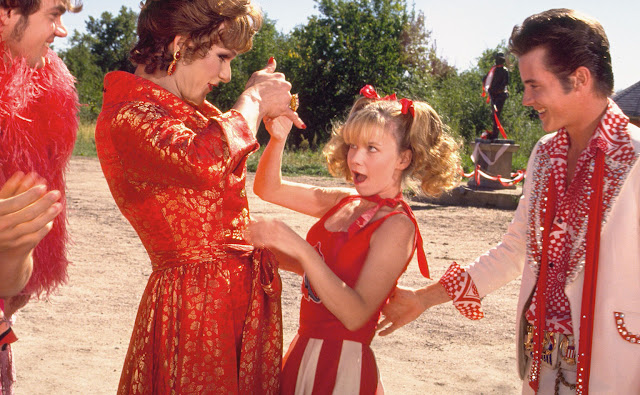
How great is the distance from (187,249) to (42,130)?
79 cm

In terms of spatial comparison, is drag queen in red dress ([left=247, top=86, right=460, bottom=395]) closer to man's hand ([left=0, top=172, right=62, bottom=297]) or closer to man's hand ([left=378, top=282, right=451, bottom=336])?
man's hand ([left=378, top=282, right=451, bottom=336])

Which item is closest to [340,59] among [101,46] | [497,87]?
[497,87]

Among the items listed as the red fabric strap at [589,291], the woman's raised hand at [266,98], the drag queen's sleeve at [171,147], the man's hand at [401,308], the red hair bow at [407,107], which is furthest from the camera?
the man's hand at [401,308]

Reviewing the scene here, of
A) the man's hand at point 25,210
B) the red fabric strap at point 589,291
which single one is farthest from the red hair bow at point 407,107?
the man's hand at point 25,210

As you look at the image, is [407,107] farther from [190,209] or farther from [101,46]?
[101,46]

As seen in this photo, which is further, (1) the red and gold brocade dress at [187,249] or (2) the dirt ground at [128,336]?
(2) the dirt ground at [128,336]

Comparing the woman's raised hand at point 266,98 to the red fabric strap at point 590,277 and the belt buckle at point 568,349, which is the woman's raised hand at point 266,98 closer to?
the red fabric strap at point 590,277

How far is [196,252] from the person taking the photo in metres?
2.11

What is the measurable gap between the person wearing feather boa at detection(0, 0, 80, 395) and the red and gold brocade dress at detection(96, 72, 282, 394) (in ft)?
0.95

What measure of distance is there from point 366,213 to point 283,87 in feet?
1.69

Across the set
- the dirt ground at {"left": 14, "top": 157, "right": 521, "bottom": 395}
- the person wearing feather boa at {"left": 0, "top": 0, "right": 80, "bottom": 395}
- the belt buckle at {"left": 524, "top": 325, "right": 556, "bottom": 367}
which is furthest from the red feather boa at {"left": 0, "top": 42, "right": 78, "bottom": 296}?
the belt buckle at {"left": 524, "top": 325, "right": 556, "bottom": 367}

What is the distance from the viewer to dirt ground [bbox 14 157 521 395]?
4.23 meters

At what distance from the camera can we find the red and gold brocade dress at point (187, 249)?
6.63ft

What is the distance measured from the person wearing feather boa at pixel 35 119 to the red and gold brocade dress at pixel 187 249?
289 mm
